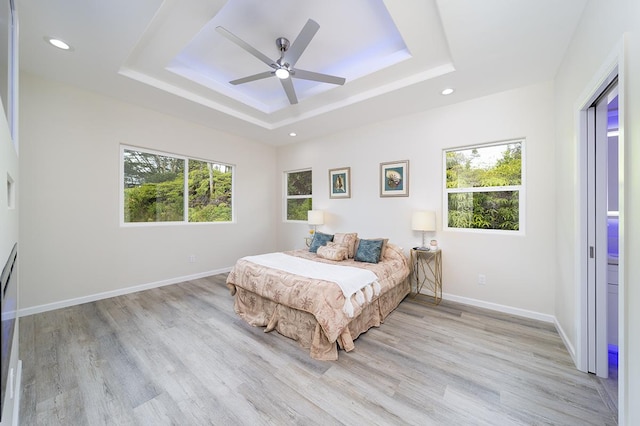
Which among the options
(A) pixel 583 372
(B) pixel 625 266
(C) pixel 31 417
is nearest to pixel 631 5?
(B) pixel 625 266

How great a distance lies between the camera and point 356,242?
3760 millimetres

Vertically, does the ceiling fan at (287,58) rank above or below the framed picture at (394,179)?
above

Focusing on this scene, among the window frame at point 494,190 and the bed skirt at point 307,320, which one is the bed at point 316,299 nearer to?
the bed skirt at point 307,320

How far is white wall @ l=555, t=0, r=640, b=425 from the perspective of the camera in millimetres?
1158

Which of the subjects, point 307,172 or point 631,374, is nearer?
point 631,374

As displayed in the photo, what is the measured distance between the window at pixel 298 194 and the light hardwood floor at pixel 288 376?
2.84 m

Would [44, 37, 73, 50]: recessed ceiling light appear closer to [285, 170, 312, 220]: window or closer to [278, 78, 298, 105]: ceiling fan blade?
[278, 78, 298, 105]: ceiling fan blade

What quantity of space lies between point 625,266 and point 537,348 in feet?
4.78

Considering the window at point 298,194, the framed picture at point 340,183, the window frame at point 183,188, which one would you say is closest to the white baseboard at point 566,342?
the framed picture at point 340,183

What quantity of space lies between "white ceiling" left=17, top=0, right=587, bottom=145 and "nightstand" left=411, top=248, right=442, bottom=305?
82.4 inches

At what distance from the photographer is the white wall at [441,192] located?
9.12 ft

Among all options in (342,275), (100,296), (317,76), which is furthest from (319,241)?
(100,296)

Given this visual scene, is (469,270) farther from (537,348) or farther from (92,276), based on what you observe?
(92,276)

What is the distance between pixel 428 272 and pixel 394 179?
1.48 m
